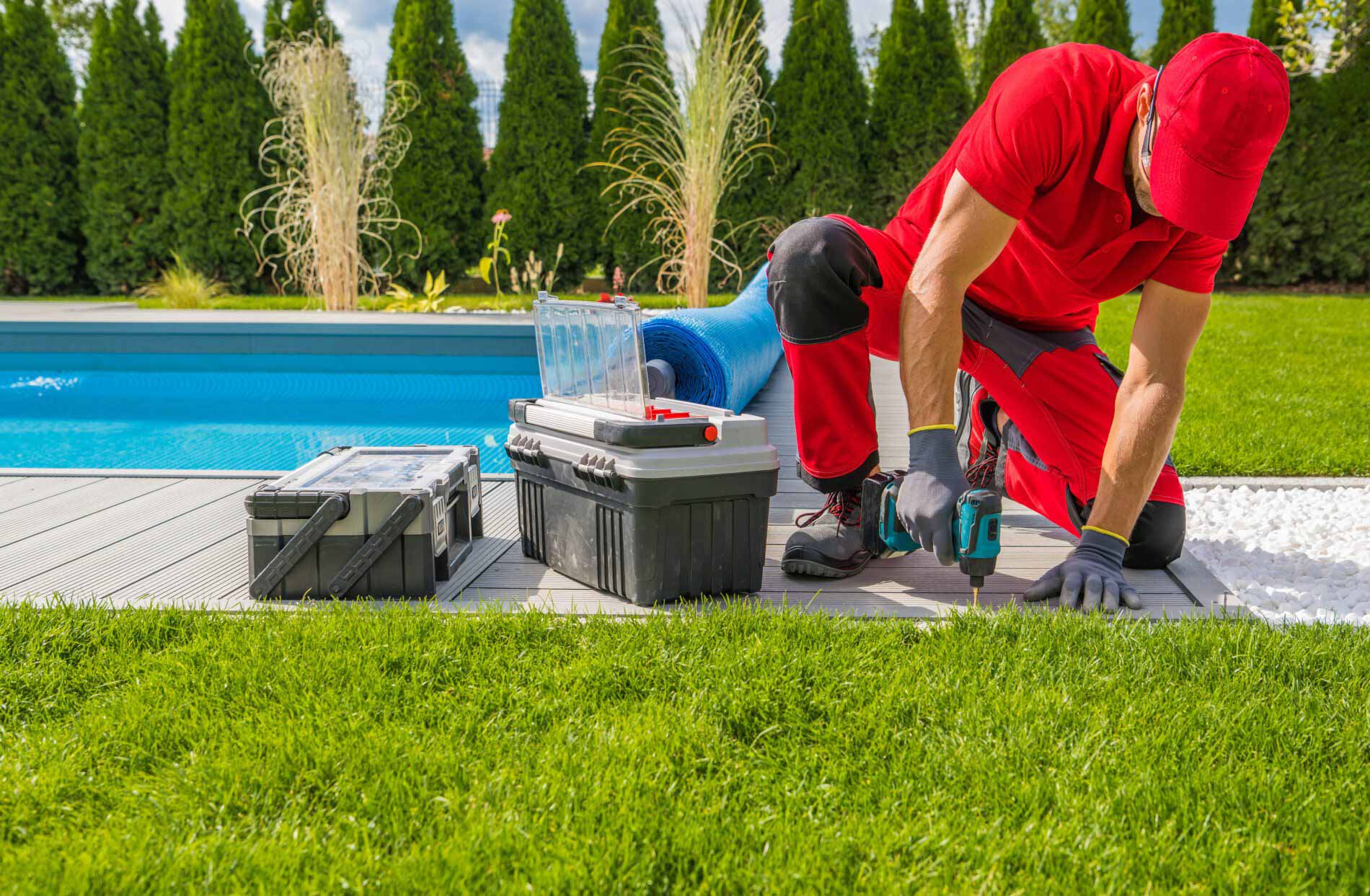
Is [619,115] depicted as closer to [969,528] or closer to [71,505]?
[71,505]

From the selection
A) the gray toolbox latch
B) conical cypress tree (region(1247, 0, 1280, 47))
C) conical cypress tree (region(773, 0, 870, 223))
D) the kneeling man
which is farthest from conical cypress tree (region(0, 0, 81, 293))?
conical cypress tree (region(1247, 0, 1280, 47))

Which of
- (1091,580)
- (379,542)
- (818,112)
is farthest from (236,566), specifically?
(818,112)

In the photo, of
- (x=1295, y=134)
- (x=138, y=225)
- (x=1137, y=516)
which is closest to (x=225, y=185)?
(x=138, y=225)

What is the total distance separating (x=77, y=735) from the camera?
1351mm

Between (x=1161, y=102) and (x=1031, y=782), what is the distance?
3.69 feet

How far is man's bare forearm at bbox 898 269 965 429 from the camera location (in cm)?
179

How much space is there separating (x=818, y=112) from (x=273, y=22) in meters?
5.38

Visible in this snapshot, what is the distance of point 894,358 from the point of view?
239 cm

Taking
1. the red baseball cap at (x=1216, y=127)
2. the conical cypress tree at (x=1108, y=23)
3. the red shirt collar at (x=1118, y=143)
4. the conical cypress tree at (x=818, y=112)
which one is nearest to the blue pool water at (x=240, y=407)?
the red shirt collar at (x=1118, y=143)

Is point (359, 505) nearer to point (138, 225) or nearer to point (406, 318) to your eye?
point (406, 318)

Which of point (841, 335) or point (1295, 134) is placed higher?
point (1295, 134)

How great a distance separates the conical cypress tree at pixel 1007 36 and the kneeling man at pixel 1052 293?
8667mm

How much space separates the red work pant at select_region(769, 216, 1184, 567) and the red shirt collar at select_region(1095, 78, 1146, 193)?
1.54ft

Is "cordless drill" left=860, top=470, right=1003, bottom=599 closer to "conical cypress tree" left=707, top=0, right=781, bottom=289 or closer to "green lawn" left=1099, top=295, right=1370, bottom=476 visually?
"green lawn" left=1099, top=295, right=1370, bottom=476
